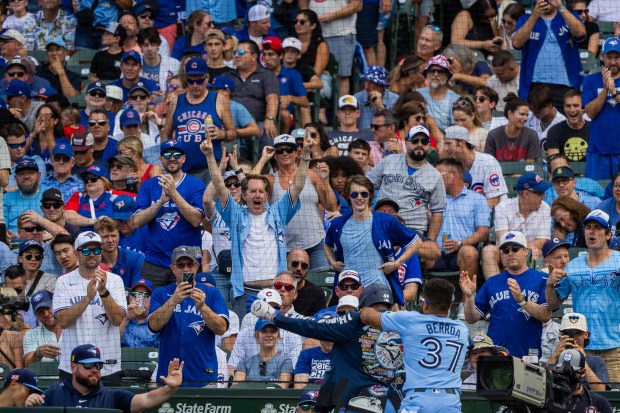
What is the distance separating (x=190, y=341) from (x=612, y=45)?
5.75m

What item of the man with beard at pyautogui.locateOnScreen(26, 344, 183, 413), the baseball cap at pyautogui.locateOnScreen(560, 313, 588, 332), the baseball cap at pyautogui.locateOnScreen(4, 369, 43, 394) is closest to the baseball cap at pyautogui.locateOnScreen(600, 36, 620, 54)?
the baseball cap at pyautogui.locateOnScreen(560, 313, 588, 332)

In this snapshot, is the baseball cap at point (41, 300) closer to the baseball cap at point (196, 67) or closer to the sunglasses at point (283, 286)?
the sunglasses at point (283, 286)


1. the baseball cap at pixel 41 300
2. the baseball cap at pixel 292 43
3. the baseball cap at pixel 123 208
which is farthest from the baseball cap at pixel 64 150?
the baseball cap at pixel 292 43

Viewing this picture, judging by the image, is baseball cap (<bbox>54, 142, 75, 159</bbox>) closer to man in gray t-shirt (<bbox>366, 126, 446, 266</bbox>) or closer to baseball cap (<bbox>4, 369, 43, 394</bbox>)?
man in gray t-shirt (<bbox>366, 126, 446, 266</bbox>)

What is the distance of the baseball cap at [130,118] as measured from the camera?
15.6m

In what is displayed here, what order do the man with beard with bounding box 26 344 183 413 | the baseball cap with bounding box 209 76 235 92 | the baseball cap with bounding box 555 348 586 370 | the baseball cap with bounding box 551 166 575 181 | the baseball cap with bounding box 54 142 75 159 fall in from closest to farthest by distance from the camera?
1. the baseball cap with bounding box 555 348 586 370
2. the man with beard with bounding box 26 344 183 413
3. the baseball cap with bounding box 551 166 575 181
4. the baseball cap with bounding box 54 142 75 159
5. the baseball cap with bounding box 209 76 235 92

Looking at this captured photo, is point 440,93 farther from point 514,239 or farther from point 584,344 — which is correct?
point 584,344

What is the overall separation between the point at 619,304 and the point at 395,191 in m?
2.67

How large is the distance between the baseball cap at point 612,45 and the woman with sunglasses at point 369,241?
3.82 metres

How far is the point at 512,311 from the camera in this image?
12.0 meters

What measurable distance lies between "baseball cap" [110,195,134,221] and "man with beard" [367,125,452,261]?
7.74 feet

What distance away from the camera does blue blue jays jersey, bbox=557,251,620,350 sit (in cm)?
1201

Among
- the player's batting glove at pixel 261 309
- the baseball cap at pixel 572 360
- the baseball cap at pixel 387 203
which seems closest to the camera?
the player's batting glove at pixel 261 309

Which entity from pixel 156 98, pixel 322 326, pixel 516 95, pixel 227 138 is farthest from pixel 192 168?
pixel 322 326
